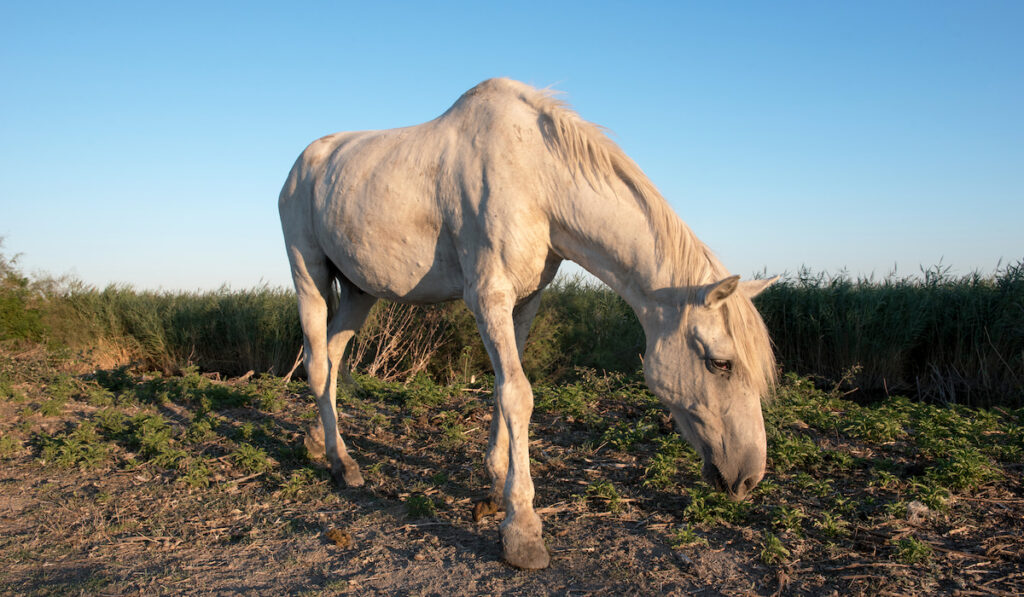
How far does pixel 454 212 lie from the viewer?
3574 millimetres

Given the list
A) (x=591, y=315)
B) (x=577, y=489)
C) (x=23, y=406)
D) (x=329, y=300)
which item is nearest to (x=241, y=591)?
(x=577, y=489)

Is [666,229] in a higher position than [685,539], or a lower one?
higher

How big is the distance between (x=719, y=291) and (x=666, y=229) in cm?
44

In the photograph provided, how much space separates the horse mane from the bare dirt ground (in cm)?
80

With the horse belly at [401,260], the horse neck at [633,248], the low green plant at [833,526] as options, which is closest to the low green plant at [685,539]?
the low green plant at [833,526]

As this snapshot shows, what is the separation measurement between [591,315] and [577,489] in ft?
21.8

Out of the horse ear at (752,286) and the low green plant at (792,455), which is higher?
the horse ear at (752,286)

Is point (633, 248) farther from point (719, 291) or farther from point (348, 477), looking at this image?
point (348, 477)

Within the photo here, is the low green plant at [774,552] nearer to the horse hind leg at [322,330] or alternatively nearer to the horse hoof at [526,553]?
the horse hoof at [526,553]

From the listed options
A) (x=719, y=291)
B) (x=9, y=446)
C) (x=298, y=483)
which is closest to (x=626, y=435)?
(x=719, y=291)

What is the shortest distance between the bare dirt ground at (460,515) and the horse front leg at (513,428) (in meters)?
0.10

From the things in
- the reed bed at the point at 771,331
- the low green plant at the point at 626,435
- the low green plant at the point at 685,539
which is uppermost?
the reed bed at the point at 771,331

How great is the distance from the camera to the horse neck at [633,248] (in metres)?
3.17

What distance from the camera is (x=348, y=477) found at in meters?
4.10
